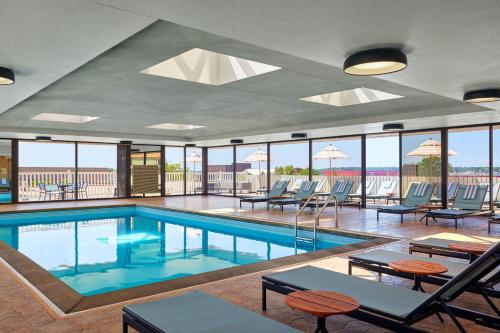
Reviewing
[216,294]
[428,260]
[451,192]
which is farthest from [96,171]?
[428,260]

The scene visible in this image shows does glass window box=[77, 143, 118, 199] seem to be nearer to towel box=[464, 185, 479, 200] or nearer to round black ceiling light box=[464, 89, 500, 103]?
towel box=[464, 185, 479, 200]

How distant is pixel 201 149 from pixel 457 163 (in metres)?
11.4

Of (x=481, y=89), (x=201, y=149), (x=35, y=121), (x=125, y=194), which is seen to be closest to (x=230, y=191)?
(x=201, y=149)

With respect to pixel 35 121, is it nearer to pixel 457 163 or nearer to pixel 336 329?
pixel 336 329

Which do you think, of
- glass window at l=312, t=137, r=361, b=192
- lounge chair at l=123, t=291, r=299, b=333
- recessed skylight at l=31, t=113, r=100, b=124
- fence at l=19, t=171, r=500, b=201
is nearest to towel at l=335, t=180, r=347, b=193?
glass window at l=312, t=137, r=361, b=192

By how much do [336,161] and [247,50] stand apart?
33.1 ft

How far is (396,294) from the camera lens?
2.93 m

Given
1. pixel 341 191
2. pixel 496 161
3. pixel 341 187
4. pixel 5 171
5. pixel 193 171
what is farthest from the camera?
pixel 193 171

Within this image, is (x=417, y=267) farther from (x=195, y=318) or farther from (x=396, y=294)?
(x=195, y=318)

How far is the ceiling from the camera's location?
2.85m

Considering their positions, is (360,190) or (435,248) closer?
(435,248)

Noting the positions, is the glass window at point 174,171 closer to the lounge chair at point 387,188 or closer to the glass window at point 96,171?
the glass window at point 96,171

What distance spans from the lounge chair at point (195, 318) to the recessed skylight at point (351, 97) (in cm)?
540

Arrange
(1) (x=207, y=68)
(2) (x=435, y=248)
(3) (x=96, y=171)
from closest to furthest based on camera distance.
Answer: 1. (2) (x=435, y=248)
2. (1) (x=207, y=68)
3. (3) (x=96, y=171)
